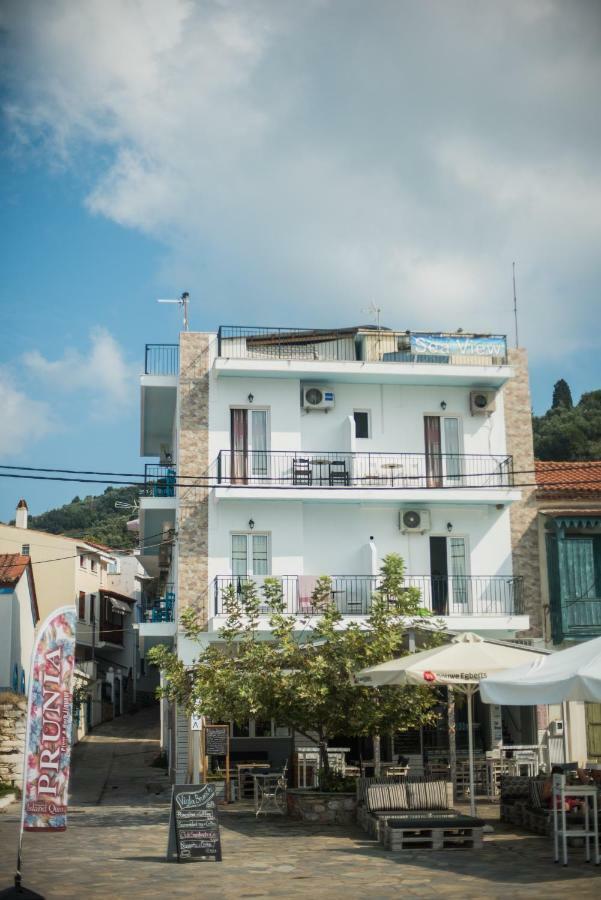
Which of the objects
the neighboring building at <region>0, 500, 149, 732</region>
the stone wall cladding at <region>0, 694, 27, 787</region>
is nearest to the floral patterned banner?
the stone wall cladding at <region>0, 694, 27, 787</region>

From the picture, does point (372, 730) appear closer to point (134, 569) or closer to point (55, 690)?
point (55, 690)

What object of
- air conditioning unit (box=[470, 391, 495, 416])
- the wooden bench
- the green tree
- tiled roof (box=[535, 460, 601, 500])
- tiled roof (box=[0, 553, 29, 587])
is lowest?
the wooden bench

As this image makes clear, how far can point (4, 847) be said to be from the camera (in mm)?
15445

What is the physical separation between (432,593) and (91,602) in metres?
27.7

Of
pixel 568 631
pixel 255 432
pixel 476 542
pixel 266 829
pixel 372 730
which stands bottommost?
pixel 266 829

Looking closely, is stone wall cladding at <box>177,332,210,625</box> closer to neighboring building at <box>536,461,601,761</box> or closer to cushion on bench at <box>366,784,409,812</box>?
neighboring building at <box>536,461,601,761</box>

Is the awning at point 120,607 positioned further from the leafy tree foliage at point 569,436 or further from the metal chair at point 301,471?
the metal chair at point 301,471

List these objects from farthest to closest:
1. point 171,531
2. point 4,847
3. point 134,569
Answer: point 134,569
point 171,531
point 4,847

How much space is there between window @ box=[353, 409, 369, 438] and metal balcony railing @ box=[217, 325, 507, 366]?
1.43 metres

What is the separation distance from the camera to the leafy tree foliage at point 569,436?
169ft

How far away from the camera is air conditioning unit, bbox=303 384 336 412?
93.2 feet

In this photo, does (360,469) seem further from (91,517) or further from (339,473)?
(91,517)

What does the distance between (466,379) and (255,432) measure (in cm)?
588

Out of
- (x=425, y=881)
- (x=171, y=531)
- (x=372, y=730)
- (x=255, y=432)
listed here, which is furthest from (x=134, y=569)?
(x=425, y=881)
